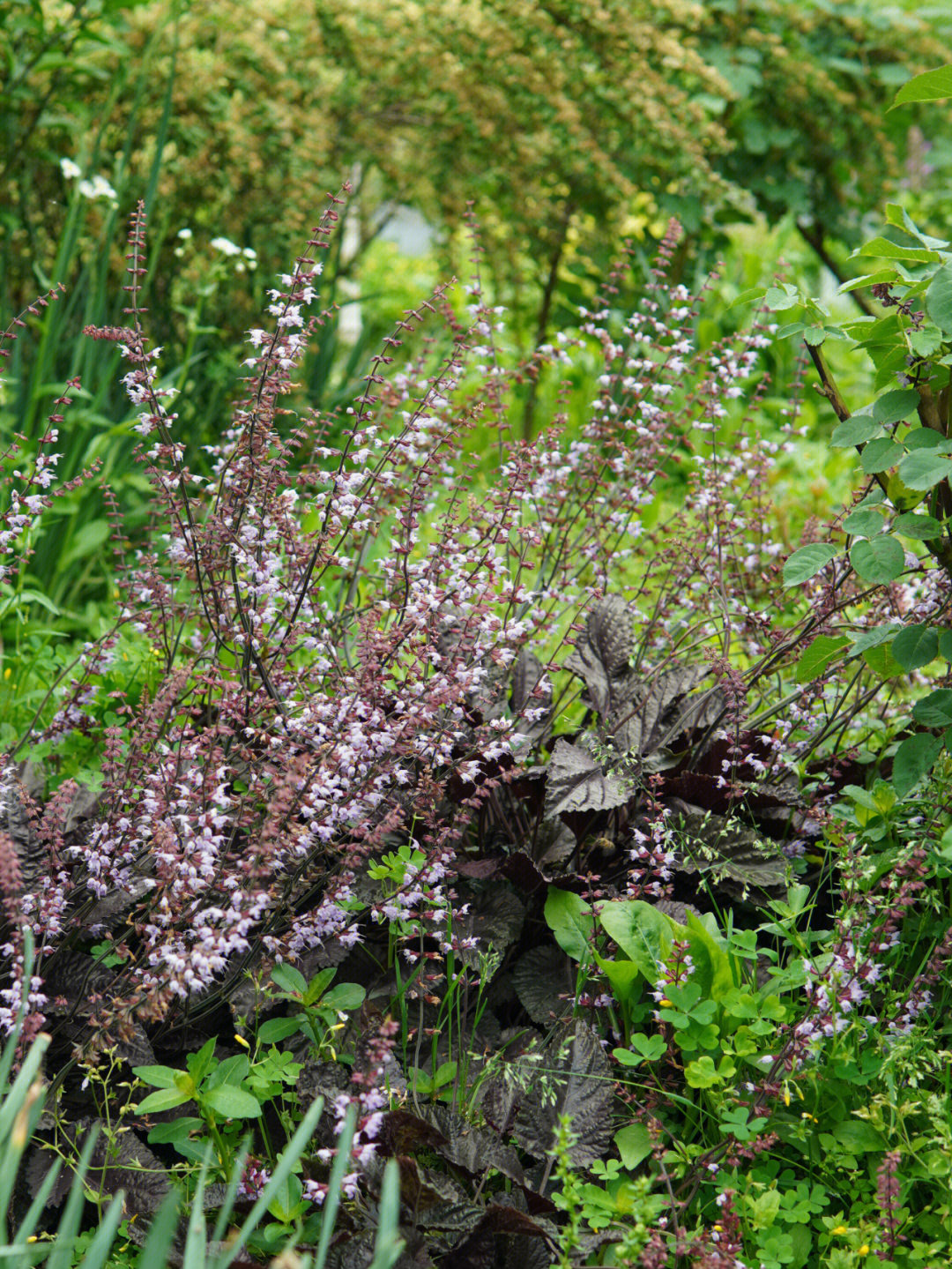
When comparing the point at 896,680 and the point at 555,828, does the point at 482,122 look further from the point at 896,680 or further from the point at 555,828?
the point at 555,828

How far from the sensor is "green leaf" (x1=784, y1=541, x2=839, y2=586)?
2.01 metres

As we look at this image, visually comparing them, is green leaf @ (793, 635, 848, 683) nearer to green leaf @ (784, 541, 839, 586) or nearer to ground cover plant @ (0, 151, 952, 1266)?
ground cover plant @ (0, 151, 952, 1266)

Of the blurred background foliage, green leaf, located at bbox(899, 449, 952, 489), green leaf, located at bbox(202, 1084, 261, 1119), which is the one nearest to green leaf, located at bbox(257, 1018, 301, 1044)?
green leaf, located at bbox(202, 1084, 261, 1119)

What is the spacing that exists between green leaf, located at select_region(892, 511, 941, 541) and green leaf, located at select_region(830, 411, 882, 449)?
0.51 ft

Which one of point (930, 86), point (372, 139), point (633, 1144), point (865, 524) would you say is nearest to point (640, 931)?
point (633, 1144)

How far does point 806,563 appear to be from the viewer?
204 cm

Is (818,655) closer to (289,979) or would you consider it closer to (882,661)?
(882,661)

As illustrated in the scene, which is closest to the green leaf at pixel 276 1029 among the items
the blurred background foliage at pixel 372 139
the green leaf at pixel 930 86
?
the green leaf at pixel 930 86

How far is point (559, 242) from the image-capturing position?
5.23 metres

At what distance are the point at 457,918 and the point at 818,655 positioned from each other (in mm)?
847

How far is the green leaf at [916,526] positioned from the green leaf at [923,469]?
16 cm

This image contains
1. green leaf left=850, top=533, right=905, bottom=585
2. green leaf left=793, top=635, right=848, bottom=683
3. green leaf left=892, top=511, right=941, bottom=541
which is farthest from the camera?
green leaf left=793, top=635, right=848, bottom=683

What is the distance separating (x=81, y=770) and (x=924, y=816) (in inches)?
71.2

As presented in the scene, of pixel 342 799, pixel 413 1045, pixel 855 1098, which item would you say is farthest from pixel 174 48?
pixel 855 1098
